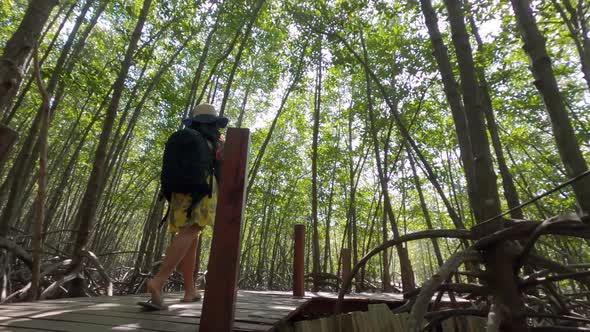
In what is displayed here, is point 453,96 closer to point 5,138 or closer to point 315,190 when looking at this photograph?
point 5,138

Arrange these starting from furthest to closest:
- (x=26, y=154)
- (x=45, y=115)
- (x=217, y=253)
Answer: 1. (x=26, y=154)
2. (x=45, y=115)
3. (x=217, y=253)

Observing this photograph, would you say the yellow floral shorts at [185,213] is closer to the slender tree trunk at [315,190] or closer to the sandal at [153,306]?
the sandal at [153,306]

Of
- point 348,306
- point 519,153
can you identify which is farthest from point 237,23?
point 519,153

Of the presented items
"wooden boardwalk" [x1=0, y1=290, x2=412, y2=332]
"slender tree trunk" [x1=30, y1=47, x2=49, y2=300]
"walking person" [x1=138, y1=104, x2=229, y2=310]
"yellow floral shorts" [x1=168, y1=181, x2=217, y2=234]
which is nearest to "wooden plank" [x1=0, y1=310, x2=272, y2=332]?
"wooden boardwalk" [x1=0, y1=290, x2=412, y2=332]

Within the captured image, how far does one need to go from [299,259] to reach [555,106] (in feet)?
7.16

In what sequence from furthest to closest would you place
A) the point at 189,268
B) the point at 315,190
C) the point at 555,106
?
the point at 315,190 → the point at 189,268 → the point at 555,106

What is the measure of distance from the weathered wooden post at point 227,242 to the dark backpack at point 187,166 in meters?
0.62

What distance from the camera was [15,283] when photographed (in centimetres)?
443

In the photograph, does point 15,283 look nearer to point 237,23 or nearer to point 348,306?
point 348,306

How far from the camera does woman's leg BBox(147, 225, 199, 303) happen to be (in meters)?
1.83

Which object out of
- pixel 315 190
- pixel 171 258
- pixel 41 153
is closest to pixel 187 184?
pixel 171 258

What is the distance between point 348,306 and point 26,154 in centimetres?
411

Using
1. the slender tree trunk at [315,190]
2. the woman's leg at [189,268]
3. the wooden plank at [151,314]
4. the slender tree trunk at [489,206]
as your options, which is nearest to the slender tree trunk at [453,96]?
the slender tree trunk at [489,206]

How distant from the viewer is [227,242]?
4.00 ft
